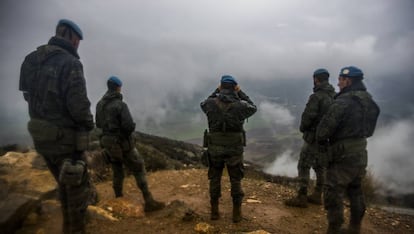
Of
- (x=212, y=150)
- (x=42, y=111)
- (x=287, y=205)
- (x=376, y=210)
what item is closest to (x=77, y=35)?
(x=42, y=111)

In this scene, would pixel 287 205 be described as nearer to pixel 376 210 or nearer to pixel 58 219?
pixel 376 210

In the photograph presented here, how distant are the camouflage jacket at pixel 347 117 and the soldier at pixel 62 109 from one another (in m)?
3.51

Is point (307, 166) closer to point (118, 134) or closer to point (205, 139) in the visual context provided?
point (205, 139)

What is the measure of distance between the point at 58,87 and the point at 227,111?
2.69 metres

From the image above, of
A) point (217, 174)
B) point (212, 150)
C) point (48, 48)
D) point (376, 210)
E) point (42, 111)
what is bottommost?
point (376, 210)

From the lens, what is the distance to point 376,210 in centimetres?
776

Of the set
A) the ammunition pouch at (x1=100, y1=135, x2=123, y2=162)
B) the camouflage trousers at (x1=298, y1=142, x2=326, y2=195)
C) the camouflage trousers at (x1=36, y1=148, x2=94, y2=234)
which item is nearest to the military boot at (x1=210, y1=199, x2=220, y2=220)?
the ammunition pouch at (x1=100, y1=135, x2=123, y2=162)

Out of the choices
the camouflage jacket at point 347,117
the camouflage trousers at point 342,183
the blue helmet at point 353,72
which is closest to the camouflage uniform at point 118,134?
the camouflage trousers at point 342,183

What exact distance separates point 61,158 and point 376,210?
272 inches

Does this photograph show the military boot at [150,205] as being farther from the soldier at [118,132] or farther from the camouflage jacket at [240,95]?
the camouflage jacket at [240,95]

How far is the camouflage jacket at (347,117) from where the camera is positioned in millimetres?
5078

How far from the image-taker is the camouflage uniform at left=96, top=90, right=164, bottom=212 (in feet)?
20.7

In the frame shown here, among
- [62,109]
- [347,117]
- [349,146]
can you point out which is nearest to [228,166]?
[349,146]

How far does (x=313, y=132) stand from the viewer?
6.95m
